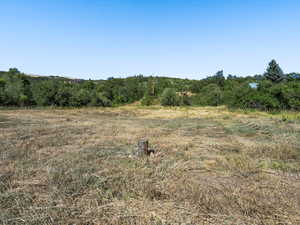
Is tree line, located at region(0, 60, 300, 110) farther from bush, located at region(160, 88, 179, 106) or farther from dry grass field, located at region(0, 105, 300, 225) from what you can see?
dry grass field, located at region(0, 105, 300, 225)

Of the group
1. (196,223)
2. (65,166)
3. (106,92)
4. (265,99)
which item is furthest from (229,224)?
(106,92)

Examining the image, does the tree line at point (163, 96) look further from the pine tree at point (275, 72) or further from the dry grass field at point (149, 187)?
the dry grass field at point (149, 187)

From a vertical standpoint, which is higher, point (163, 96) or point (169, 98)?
point (163, 96)

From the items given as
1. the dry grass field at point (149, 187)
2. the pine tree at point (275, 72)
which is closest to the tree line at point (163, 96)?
the pine tree at point (275, 72)

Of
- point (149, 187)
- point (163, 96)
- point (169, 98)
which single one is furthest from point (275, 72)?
point (149, 187)

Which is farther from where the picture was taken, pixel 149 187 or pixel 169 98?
pixel 169 98

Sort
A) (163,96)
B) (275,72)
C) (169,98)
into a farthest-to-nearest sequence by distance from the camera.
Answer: (169,98) → (163,96) → (275,72)

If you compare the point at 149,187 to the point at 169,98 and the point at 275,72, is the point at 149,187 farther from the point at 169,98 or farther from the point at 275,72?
the point at 275,72

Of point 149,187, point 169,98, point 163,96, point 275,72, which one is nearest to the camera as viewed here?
point 149,187

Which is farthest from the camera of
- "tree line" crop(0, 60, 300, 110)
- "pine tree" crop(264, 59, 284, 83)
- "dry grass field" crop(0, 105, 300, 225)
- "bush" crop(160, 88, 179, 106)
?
"bush" crop(160, 88, 179, 106)

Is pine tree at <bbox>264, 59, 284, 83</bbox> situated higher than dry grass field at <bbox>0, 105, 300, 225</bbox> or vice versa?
pine tree at <bbox>264, 59, 284, 83</bbox>

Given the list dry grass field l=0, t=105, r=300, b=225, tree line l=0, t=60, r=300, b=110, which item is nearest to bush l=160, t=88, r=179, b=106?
tree line l=0, t=60, r=300, b=110

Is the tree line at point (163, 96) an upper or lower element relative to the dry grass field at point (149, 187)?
upper

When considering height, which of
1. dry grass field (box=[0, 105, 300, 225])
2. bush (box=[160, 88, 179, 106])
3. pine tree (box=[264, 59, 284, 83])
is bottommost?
dry grass field (box=[0, 105, 300, 225])
